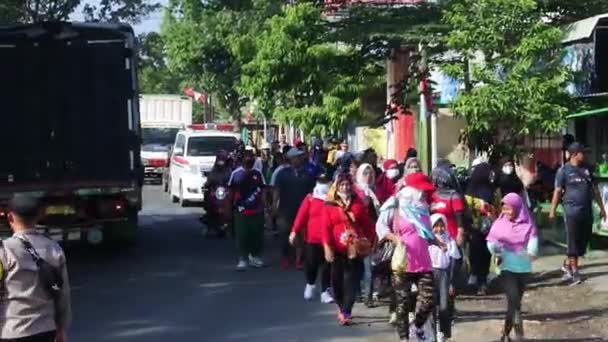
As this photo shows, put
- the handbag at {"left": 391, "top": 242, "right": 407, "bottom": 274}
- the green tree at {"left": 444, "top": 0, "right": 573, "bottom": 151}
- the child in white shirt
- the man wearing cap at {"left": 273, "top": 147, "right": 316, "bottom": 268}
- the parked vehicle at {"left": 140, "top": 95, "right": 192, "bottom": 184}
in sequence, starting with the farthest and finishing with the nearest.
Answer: the parked vehicle at {"left": 140, "top": 95, "right": 192, "bottom": 184} → the man wearing cap at {"left": 273, "top": 147, "right": 316, "bottom": 268} → the green tree at {"left": 444, "top": 0, "right": 573, "bottom": 151} → the child in white shirt → the handbag at {"left": 391, "top": 242, "right": 407, "bottom": 274}

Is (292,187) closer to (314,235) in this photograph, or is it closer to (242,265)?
(242,265)

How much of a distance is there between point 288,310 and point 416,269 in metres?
3.00

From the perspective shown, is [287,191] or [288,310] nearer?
[288,310]

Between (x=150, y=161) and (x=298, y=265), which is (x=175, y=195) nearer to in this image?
(x=150, y=161)

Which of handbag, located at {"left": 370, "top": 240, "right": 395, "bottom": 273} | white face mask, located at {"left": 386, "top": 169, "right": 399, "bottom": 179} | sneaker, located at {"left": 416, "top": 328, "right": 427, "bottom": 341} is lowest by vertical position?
sneaker, located at {"left": 416, "top": 328, "right": 427, "bottom": 341}

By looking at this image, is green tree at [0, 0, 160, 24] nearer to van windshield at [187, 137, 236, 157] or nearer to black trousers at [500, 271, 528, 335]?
van windshield at [187, 137, 236, 157]

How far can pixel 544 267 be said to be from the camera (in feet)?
50.1

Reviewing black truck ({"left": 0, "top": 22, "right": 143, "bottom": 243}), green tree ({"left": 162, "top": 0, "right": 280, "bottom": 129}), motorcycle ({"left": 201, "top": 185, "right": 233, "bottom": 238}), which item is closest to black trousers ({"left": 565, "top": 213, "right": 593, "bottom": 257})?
black truck ({"left": 0, "top": 22, "right": 143, "bottom": 243})

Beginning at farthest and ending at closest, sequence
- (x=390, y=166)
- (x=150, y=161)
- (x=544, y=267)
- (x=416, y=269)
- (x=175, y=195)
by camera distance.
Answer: (x=150, y=161), (x=175, y=195), (x=544, y=267), (x=390, y=166), (x=416, y=269)

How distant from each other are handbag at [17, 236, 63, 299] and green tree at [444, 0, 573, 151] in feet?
29.6

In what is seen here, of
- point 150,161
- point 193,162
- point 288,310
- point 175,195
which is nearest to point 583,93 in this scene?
point 288,310

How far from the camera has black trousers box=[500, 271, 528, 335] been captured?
10.0 meters

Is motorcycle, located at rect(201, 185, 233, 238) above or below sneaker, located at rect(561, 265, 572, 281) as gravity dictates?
above

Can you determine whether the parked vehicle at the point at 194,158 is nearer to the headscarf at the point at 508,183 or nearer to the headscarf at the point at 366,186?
the headscarf at the point at 508,183
